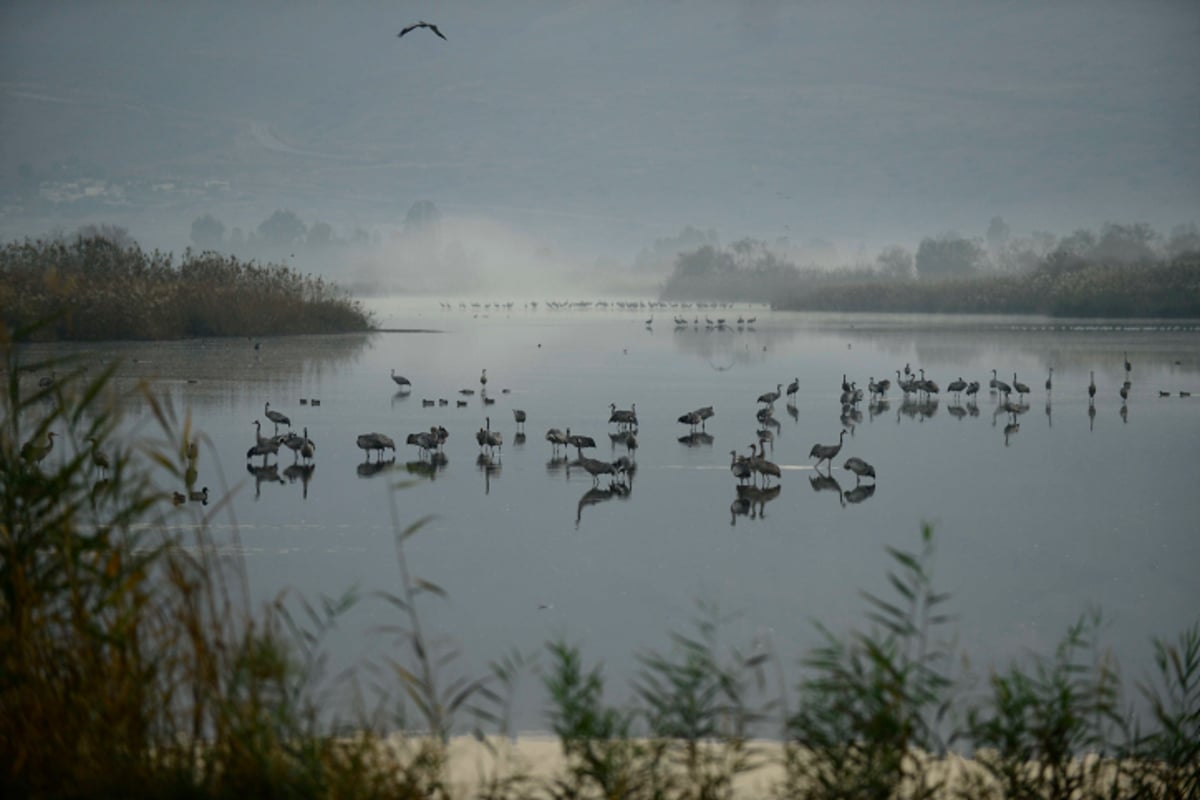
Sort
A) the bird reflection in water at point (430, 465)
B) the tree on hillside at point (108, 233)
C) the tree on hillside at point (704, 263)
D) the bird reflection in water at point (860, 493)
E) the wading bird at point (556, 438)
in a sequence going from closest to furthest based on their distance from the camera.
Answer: the bird reflection in water at point (860, 493)
the bird reflection in water at point (430, 465)
the wading bird at point (556, 438)
the tree on hillside at point (108, 233)
the tree on hillside at point (704, 263)

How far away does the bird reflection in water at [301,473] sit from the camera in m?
11.0

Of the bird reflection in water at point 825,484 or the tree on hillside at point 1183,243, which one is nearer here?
the bird reflection in water at point 825,484

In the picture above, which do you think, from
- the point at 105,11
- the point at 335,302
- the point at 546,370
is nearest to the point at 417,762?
the point at 546,370

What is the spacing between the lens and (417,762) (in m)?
3.61

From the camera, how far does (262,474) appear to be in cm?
1138

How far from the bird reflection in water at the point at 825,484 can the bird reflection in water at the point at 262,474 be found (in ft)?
13.8

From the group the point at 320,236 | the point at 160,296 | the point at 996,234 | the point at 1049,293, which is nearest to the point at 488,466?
the point at 160,296

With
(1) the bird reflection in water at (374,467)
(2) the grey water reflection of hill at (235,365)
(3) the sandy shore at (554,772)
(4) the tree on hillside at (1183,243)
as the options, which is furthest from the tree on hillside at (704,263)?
(3) the sandy shore at (554,772)

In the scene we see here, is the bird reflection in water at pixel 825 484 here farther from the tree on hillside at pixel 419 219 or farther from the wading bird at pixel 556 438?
the tree on hillside at pixel 419 219

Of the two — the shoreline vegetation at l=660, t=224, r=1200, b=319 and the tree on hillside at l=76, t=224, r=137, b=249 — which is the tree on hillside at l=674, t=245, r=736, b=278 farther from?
the tree on hillside at l=76, t=224, r=137, b=249

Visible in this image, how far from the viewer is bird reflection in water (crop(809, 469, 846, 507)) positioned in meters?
11.0

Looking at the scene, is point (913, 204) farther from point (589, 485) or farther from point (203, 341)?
point (589, 485)

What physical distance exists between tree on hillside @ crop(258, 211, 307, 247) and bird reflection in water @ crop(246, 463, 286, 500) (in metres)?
97.0

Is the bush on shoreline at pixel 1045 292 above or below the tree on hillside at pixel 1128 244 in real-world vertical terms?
below
